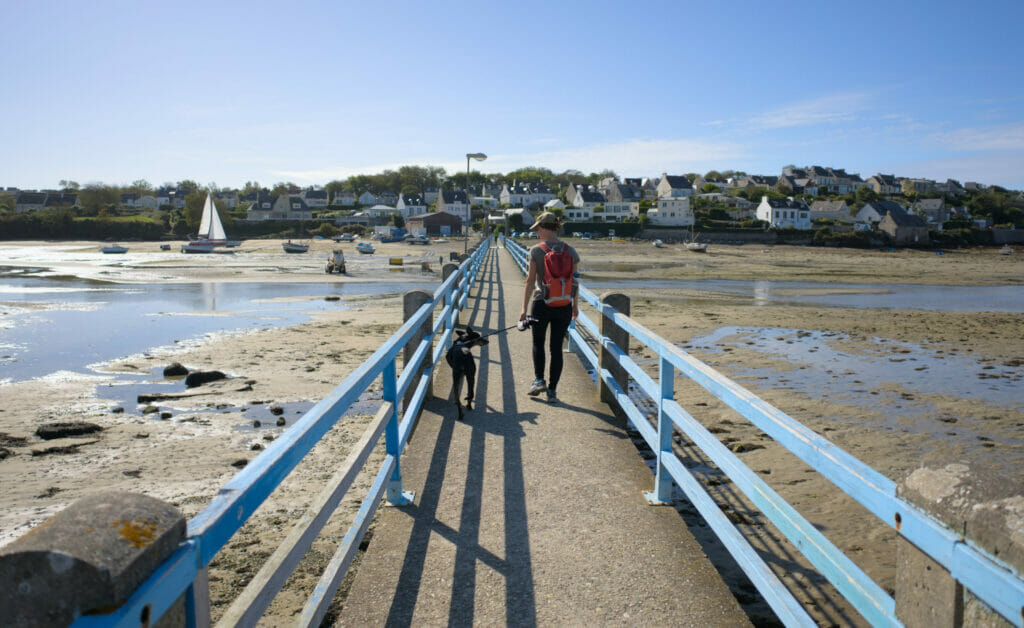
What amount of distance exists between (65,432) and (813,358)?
524 inches

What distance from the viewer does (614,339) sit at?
6598mm

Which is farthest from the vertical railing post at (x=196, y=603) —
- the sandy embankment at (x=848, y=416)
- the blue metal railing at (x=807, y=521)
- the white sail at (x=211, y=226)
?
the white sail at (x=211, y=226)

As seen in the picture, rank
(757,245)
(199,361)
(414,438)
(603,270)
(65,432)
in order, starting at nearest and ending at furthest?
(414,438)
(65,432)
(199,361)
(603,270)
(757,245)

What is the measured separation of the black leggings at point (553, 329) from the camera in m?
6.89

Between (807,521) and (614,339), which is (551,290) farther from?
(807,521)

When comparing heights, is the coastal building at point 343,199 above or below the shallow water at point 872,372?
above

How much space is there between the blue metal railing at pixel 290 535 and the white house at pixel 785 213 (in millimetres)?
113745

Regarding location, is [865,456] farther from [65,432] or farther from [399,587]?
[65,432]

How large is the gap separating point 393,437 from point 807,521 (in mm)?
2566

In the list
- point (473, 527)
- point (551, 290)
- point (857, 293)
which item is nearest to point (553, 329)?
point (551, 290)

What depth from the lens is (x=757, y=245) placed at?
9281 cm

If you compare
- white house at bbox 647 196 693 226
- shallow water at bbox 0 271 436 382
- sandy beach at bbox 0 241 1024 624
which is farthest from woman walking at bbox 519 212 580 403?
white house at bbox 647 196 693 226

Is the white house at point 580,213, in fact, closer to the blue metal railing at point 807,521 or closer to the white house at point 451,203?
the white house at point 451,203

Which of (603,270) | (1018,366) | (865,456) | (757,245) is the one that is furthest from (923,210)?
(865,456)
